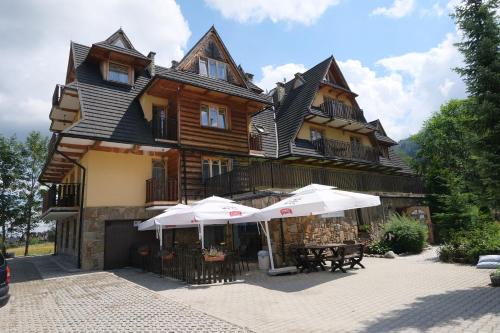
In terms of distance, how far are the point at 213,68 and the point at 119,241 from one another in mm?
10535

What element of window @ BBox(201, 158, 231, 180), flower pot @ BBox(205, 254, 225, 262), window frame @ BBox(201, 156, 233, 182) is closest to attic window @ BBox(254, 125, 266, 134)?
window frame @ BBox(201, 156, 233, 182)

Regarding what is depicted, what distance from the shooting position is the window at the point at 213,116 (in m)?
17.2

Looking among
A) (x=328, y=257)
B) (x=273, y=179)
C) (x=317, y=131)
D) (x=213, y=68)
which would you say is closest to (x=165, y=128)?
(x=213, y=68)

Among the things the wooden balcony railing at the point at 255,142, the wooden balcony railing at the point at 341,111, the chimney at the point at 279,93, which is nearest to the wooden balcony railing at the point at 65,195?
the wooden balcony railing at the point at 255,142

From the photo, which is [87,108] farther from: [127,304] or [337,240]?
[337,240]

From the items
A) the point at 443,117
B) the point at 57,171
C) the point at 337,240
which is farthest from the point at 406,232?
the point at 443,117

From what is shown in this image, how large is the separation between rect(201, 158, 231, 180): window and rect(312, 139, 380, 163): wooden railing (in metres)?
6.42

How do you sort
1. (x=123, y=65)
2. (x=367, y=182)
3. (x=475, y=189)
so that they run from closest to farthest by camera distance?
(x=475, y=189)
(x=123, y=65)
(x=367, y=182)

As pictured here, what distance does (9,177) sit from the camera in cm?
3225

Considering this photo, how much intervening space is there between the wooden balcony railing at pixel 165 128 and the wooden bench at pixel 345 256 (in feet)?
30.3

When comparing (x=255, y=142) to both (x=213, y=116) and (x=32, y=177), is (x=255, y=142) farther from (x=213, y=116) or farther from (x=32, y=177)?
(x=32, y=177)

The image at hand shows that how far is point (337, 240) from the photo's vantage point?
1505 centimetres

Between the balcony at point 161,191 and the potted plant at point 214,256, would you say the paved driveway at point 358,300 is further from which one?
the balcony at point 161,191

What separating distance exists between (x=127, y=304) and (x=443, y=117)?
42.8 meters
